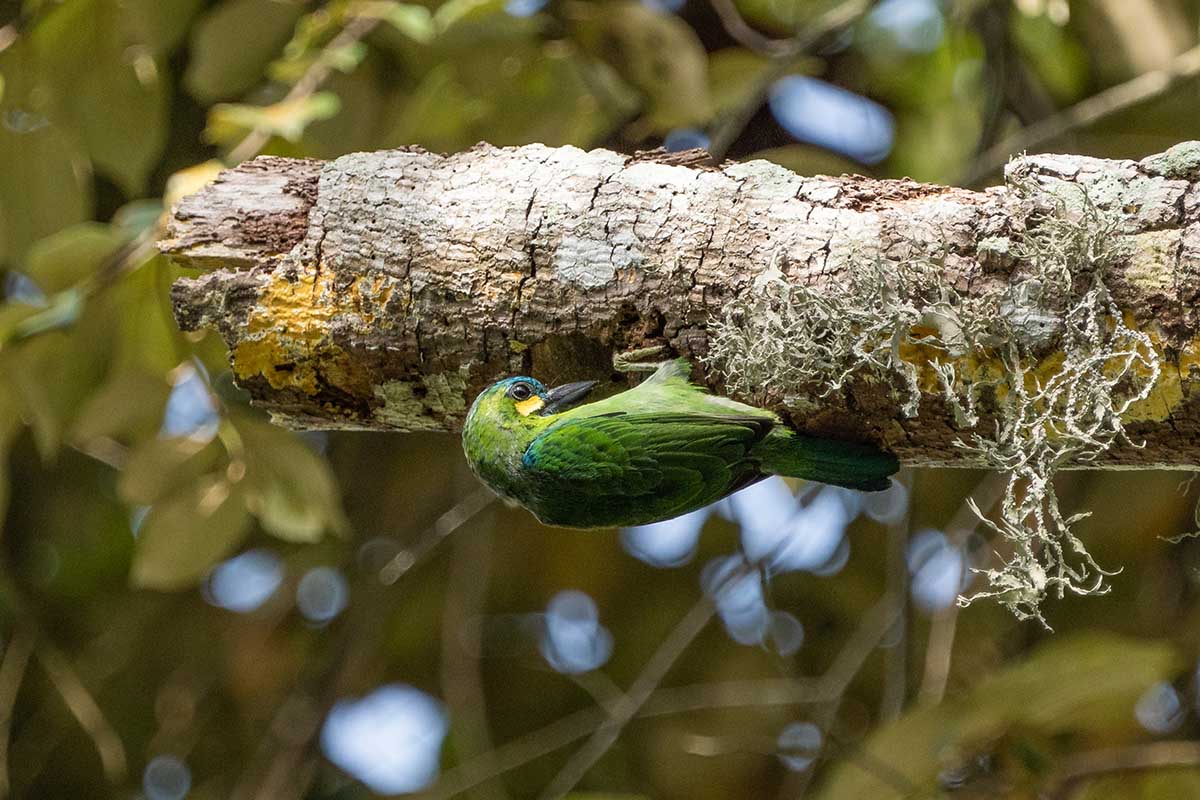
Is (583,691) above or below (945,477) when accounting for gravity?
below

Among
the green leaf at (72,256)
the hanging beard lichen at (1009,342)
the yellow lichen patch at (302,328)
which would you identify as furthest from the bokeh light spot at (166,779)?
the hanging beard lichen at (1009,342)

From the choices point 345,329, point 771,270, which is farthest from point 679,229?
point 345,329

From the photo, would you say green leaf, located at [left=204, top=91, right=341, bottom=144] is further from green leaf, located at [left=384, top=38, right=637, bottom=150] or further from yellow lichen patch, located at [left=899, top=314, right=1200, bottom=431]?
yellow lichen patch, located at [left=899, top=314, right=1200, bottom=431]

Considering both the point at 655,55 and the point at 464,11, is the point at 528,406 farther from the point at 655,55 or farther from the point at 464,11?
the point at 655,55

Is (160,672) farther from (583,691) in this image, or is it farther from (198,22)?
(198,22)

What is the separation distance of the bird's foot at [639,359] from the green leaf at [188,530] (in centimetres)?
125

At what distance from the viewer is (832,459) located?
190cm

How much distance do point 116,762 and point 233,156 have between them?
1.98 metres

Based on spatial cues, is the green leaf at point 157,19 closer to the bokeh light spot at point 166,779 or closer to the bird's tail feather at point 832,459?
the bird's tail feather at point 832,459

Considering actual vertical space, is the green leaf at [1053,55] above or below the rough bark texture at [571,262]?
below

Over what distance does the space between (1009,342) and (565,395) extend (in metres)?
0.71

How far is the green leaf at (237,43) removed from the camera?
308 cm

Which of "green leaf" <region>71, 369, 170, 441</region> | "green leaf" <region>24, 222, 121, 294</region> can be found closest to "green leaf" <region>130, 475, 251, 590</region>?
"green leaf" <region>71, 369, 170, 441</region>

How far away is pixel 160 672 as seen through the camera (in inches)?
177
